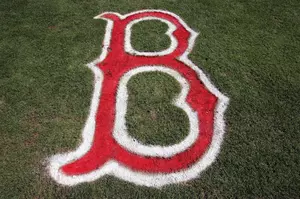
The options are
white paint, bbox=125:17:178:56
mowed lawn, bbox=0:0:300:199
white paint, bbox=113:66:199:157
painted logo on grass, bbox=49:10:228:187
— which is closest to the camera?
mowed lawn, bbox=0:0:300:199

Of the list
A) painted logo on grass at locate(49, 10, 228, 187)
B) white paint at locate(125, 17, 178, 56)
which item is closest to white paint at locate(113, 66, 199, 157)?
painted logo on grass at locate(49, 10, 228, 187)

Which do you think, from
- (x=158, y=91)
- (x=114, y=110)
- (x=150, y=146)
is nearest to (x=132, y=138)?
(x=150, y=146)

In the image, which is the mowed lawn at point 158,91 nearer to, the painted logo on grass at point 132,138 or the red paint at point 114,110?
the painted logo on grass at point 132,138

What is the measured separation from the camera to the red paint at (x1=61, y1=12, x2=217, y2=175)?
4594 mm

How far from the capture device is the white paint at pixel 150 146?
4719 mm

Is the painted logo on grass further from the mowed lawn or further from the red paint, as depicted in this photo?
the mowed lawn

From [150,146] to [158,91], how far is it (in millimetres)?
974

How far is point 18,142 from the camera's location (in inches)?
191

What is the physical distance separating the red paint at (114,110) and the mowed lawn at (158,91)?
23 centimetres

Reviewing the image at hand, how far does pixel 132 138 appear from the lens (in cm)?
486

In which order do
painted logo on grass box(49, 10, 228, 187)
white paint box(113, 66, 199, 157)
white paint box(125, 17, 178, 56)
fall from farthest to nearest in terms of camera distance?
white paint box(125, 17, 178, 56) → white paint box(113, 66, 199, 157) → painted logo on grass box(49, 10, 228, 187)

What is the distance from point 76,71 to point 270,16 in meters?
3.68

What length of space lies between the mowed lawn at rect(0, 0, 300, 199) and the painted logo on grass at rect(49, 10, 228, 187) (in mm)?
109

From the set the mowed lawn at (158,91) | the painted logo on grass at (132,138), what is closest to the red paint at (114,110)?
the painted logo on grass at (132,138)
